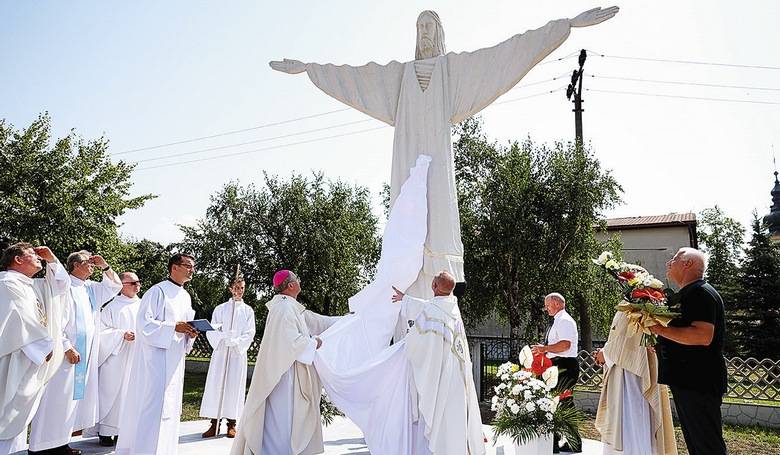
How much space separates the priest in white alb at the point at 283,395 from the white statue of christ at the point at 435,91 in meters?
1.37

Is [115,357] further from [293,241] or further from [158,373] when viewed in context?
[293,241]

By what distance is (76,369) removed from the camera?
6.41 metres

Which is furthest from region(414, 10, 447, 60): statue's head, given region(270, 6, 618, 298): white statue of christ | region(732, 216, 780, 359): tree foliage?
region(732, 216, 780, 359): tree foliage

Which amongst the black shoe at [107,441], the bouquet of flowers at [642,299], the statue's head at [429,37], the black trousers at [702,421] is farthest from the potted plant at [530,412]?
the black shoe at [107,441]

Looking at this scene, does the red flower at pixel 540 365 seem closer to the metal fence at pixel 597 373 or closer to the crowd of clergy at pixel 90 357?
the crowd of clergy at pixel 90 357

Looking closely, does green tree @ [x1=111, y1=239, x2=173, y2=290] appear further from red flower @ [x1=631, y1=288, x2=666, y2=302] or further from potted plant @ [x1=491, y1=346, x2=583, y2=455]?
red flower @ [x1=631, y1=288, x2=666, y2=302]

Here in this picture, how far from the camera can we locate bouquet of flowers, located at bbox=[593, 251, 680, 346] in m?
4.81

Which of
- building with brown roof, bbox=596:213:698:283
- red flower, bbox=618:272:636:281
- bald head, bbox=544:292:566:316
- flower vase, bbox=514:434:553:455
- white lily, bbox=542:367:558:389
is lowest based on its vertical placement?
flower vase, bbox=514:434:553:455

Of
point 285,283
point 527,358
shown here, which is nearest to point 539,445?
point 527,358

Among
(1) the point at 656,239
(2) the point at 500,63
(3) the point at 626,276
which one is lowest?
(3) the point at 626,276

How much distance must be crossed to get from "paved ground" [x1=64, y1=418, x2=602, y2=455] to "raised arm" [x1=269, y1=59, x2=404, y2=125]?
389 centimetres

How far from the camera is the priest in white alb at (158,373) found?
601cm

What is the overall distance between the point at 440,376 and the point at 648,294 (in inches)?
76.9

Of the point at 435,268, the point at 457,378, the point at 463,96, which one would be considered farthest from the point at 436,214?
the point at 457,378
